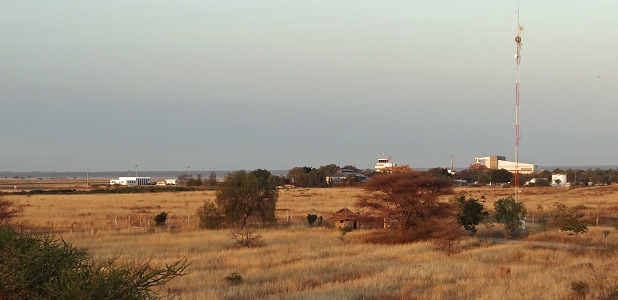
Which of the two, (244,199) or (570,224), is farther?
(244,199)

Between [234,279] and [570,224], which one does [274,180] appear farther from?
[234,279]

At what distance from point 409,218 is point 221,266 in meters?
14.0

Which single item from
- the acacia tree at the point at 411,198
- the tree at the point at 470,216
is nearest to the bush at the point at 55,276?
the acacia tree at the point at 411,198

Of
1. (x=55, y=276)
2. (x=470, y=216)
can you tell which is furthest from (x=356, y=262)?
(x=55, y=276)

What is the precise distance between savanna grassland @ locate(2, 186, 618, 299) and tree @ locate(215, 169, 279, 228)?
6.28 feet

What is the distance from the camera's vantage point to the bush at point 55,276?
333 inches

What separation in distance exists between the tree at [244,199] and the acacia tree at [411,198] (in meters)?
7.79

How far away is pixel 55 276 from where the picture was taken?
9.02 meters

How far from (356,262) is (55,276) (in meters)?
16.5

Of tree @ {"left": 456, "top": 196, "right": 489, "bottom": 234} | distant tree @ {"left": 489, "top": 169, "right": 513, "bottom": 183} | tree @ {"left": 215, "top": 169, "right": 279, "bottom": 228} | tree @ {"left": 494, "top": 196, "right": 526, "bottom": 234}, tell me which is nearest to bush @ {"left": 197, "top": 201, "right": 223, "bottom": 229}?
tree @ {"left": 215, "top": 169, "right": 279, "bottom": 228}

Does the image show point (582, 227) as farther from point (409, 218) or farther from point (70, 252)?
point (70, 252)

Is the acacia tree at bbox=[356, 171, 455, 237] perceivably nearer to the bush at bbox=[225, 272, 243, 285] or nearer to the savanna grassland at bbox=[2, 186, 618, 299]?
the savanna grassland at bbox=[2, 186, 618, 299]

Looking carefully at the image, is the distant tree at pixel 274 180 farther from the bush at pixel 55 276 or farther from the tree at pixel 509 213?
the bush at pixel 55 276

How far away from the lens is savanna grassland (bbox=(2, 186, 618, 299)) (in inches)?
695
